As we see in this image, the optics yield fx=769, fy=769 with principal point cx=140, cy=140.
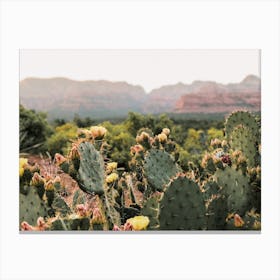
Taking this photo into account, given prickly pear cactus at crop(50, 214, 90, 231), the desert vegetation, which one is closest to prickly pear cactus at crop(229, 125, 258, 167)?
the desert vegetation

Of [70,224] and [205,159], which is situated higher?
[205,159]

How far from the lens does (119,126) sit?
18.3 feet

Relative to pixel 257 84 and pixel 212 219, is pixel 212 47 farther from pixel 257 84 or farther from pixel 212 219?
pixel 212 219

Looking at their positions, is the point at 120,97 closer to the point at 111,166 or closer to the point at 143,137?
the point at 143,137

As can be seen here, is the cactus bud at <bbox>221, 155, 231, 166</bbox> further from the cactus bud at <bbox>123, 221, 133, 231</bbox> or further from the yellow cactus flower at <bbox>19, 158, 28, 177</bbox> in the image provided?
the yellow cactus flower at <bbox>19, 158, 28, 177</bbox>

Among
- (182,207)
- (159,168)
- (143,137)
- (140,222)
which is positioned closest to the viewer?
(182,207)

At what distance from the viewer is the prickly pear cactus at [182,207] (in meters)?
5.04

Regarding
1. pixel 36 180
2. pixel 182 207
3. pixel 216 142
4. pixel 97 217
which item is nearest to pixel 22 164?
pixel 36 180

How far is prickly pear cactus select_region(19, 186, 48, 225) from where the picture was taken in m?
5.30

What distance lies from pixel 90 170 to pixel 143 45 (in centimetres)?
96

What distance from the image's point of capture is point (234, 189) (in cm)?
535

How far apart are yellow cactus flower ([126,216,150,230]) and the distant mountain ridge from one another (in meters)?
0.76
